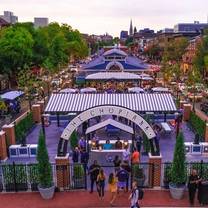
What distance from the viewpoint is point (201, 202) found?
1326 centimetres

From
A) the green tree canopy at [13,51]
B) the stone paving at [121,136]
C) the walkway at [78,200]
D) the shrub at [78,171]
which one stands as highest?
the green tree canopy at [13,51]

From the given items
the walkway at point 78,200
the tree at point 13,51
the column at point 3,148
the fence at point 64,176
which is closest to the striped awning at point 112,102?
the column at point 3,148

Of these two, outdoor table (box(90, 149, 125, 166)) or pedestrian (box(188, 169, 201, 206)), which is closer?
pedestrian (box(188, 169, 201, 206))

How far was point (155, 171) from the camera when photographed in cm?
1480

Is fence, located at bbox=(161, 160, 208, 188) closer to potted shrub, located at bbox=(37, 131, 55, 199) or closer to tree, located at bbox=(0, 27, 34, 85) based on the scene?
potted shrub, located at bbox=(37, 131, 55, 199)

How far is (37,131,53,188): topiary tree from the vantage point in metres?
13.6

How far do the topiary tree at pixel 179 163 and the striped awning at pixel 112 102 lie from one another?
7752mm

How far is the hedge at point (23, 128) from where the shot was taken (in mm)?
22109

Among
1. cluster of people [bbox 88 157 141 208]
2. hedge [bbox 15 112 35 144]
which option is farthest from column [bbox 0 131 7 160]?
cluster of people [bbox 88 157 141 208]

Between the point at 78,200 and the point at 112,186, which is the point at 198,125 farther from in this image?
the point at 78,200

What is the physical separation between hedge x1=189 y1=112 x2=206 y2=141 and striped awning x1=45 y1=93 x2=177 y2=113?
259 cm

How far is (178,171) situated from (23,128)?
13295 mm

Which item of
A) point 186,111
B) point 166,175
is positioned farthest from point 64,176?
point 186,111

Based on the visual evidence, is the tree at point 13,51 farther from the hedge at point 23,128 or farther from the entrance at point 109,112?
the entrance at point 109,112
